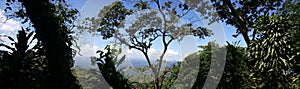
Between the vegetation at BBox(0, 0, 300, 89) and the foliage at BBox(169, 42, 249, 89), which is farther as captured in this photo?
the foliage at BBox(169, 42, 249, 89)

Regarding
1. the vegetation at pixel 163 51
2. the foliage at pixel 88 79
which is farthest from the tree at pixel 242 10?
the foliage at pixel 88 79

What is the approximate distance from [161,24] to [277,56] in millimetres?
12885

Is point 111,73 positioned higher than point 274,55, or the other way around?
point 111,73

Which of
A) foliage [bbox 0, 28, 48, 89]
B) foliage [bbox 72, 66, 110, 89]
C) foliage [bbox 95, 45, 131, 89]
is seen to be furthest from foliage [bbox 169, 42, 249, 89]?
foliage [bbox 0, 28, 48, 89]

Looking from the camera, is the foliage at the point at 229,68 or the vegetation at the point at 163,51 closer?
the vegetation at the point at 163,51

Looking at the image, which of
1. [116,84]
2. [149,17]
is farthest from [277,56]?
[149,17]

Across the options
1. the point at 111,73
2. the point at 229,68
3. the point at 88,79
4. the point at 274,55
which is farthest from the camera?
the point at 88,79

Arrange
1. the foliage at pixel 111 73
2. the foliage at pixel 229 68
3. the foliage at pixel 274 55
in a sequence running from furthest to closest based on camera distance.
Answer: the foliage at pixel 229 68 < the foliage at pixel 274 55 < the foliage at pixel 111 73

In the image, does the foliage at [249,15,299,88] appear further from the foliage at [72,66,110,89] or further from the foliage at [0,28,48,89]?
the foliage at [0,28,48,89]

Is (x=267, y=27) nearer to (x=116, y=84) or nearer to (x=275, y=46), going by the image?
(x=275, y=46)

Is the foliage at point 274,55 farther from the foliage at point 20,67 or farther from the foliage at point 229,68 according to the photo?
the foliage at point 20,67

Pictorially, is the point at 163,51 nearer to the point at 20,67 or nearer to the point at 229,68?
the point at 229,68

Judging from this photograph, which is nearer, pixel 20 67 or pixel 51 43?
pixel 51 43

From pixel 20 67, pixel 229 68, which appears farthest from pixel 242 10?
pixel 20 67
